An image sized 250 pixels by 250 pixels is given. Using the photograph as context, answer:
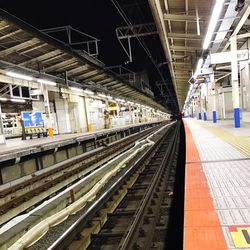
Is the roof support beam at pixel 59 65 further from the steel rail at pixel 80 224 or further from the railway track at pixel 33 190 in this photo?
the steel rail at pixel 80 224

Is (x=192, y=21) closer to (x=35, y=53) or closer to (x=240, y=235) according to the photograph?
(x=35, y=53)

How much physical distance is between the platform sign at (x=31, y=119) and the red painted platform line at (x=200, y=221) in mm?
13877

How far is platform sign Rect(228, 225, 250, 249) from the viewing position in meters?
1.74

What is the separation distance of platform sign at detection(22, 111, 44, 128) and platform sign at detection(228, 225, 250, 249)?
15012mm

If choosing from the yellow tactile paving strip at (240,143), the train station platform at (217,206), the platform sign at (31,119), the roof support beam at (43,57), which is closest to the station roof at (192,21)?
the yellow tactile paving strip at (240,143)

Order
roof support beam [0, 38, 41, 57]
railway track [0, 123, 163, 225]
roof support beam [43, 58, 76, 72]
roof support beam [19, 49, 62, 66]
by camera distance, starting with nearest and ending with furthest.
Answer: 1. railway track [0, 123, 163, 225]
2. roof support beam [0, 38, 41, 57]
3. roof support beam [19, 49, 62, 66]
4. roof support beam [43, 58, 76, 72]

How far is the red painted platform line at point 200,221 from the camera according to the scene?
5.78 feet

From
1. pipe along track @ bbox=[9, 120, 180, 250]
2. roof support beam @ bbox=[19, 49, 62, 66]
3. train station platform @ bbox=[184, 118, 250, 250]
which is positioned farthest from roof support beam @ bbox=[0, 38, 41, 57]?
train station platform @ bbox=[184, 118, 250, 250]

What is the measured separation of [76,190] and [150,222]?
2.52 meters

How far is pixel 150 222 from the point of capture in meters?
4.09

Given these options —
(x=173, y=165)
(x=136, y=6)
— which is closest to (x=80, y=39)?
(x=136, y=6)

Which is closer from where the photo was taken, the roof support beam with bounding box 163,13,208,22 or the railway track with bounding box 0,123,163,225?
the railway track with bounding box 0,123,163,225

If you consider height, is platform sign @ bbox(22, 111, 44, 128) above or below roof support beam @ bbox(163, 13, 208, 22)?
below

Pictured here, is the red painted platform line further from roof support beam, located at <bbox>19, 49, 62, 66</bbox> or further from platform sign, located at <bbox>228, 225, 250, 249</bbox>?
roof support beam, located at <bbox>19, 49, 62, 66</bbox>
